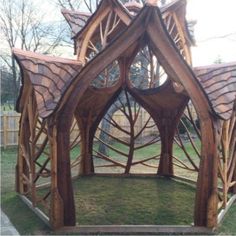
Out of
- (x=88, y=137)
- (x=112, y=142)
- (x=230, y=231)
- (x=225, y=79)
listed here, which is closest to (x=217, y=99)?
(x=225, y=79)

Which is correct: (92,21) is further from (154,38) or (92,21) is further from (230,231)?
(230,231)

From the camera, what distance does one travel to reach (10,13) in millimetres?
19094

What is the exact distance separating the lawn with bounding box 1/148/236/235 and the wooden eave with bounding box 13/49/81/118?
163 centimetres

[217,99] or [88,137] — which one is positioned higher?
[217,99]

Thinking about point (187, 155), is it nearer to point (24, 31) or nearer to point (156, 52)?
point (156, 52)

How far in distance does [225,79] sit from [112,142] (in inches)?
441

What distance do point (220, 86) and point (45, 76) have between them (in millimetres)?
2384

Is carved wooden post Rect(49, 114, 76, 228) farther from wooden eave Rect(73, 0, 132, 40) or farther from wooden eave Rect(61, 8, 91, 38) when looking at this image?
wooden eave Rect(61, 8, 91, 38)

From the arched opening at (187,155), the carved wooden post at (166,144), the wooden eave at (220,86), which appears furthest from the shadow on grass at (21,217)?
the carved wooden post at (166,144)

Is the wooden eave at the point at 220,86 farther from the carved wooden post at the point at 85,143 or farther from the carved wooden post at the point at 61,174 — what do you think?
the carved wooden post at the point at 85,143

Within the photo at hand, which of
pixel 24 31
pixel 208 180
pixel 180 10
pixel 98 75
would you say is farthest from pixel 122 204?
pixel 24 31

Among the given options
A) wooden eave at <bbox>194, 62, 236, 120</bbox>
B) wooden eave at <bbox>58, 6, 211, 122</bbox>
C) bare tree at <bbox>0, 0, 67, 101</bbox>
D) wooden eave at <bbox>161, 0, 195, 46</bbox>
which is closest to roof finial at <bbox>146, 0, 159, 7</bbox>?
wooden eave at <bbox>58, 6, 211, 122</bbox>

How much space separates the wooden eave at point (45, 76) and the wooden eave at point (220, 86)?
6.15ft

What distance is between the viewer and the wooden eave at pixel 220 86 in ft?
15.4
